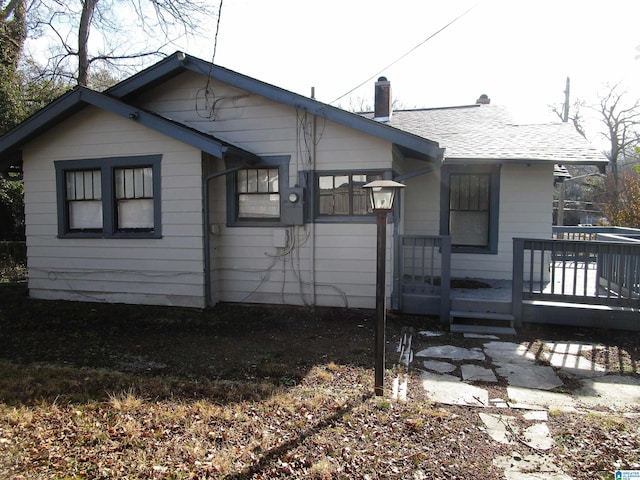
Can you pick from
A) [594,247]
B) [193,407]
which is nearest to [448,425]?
[193,407]

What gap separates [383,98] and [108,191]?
5.77 metres

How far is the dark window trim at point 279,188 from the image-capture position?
720 cm

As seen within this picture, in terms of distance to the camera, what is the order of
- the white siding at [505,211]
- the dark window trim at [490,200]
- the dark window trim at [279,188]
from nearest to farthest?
the dark window trim at [279,188], the white siding at [505,211], the dark window trim at [490,200]

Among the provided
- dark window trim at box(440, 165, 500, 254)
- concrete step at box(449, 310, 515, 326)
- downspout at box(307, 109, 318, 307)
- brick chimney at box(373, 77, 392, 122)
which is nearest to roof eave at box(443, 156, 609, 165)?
dark window trim at box(440, 165, 500, 254)

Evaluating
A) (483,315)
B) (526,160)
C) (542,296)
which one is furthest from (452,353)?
(526,160)

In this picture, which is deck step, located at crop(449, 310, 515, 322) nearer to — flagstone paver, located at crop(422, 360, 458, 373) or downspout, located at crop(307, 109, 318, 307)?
flagstone paver, located at crop(422, 360, 458, 373)

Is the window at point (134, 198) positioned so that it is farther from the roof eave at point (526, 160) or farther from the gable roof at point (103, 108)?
the roof eave at point (526, 160)

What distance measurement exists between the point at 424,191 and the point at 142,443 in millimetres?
6979

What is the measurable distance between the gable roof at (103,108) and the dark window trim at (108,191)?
620 mm

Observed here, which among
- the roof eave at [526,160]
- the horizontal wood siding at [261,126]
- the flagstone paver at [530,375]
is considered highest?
the horizontal wood siding at [261,126]

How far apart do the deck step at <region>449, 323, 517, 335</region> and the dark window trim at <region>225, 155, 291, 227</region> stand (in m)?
3.16

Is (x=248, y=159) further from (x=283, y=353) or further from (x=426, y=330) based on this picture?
(x=426, y=330)

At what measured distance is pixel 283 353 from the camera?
520 centimetres

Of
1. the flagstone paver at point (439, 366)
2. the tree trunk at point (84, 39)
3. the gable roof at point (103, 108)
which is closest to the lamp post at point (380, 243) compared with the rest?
the flagstone paver at point (439, 366)
